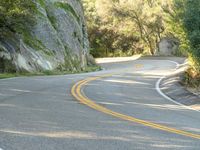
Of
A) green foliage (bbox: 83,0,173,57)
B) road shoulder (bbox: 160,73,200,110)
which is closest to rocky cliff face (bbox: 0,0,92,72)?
road shoulder (bbox: 160,73,200,110)

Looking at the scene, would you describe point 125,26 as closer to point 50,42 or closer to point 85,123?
point 50,42

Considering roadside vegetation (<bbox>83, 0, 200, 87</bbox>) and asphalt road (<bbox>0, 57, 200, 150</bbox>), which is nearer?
asphalt road (<bbox>0, 57, 200, 150</bbox>)

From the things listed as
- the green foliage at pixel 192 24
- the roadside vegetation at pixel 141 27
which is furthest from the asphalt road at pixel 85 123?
the roadside vegetation at pixel 141 27

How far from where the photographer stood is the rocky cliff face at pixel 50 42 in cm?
2675

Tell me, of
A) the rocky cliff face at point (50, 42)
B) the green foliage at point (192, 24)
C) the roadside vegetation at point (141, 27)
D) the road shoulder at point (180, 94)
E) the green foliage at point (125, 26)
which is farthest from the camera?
the green foliage at point (125, 26)

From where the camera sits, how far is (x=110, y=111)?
12.3 m

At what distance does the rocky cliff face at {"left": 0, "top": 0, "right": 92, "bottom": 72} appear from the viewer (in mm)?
26750

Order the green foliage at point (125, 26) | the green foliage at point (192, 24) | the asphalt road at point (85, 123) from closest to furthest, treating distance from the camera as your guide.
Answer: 1. the asphalt road at point (85, 123)
2. the green foliage at point (192, 24)
3. the green foliage at point (125, 26)

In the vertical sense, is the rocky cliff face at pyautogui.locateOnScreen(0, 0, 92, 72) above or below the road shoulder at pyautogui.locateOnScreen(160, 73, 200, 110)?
above

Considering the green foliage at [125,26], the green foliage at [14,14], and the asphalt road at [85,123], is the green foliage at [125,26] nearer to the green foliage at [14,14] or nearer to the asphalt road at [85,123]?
the green foliage at [14,14]

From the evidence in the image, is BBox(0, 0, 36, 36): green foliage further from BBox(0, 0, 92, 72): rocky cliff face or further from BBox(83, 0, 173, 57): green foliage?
BBox(83, 0, 173, 57): green foliage

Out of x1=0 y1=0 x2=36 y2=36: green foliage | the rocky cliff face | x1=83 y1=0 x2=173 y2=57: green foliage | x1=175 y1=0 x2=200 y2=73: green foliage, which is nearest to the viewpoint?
x1=175 y1=0 x2=200 y2=73: green foliage

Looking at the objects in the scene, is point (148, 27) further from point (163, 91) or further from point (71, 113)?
point (71, 113)

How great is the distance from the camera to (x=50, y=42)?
3478cm
